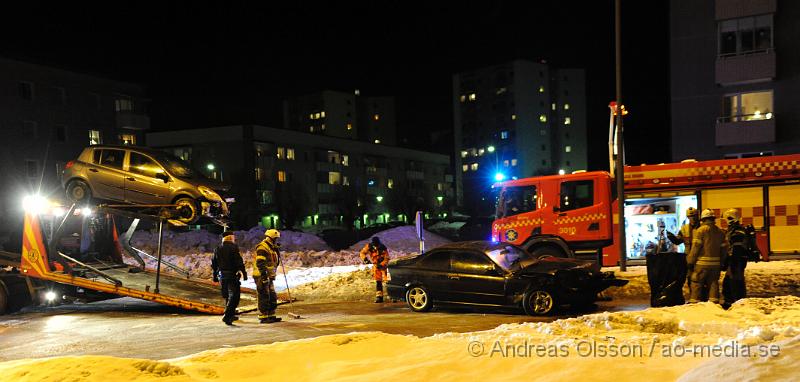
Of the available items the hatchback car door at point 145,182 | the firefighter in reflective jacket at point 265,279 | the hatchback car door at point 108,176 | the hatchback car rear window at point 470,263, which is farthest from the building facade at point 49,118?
the hatchback car rear window at point 470,263

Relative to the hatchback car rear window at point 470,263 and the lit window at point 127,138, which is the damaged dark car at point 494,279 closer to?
the hatchback car rear window at point 470,263

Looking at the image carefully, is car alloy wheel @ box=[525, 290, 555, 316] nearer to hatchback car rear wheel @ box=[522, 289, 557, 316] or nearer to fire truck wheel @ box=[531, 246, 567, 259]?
hatchback car rear wheel @ box=[522, 289, 557, 316]

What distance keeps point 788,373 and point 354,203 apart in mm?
66500

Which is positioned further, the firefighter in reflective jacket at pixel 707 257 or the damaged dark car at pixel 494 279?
the damaged dark car at pixel 494 279

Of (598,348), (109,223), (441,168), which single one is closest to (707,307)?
(598,348)

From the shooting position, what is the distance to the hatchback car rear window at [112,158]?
1328cm

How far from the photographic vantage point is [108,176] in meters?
13.3

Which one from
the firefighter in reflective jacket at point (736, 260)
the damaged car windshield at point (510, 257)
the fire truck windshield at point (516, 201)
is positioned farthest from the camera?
the fire truck windshield at point (516, 201)

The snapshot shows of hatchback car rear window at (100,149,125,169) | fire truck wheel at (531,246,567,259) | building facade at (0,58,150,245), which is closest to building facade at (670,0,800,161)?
fire truck wheel at (531,246,567,259)

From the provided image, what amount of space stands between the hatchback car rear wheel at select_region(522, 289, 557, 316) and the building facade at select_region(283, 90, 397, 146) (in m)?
91.3

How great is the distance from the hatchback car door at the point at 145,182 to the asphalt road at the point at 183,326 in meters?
2.53

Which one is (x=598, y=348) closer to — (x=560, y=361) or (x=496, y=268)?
(x=560, y=361)

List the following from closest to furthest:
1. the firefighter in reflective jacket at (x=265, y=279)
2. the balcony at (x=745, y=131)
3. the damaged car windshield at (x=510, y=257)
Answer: the firefighter in reflective jacket at (x=265, y=279) → the damaged car windshield at (x=510, y=257) → the balcony at (x=745, y=131)

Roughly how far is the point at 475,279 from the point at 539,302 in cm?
131
